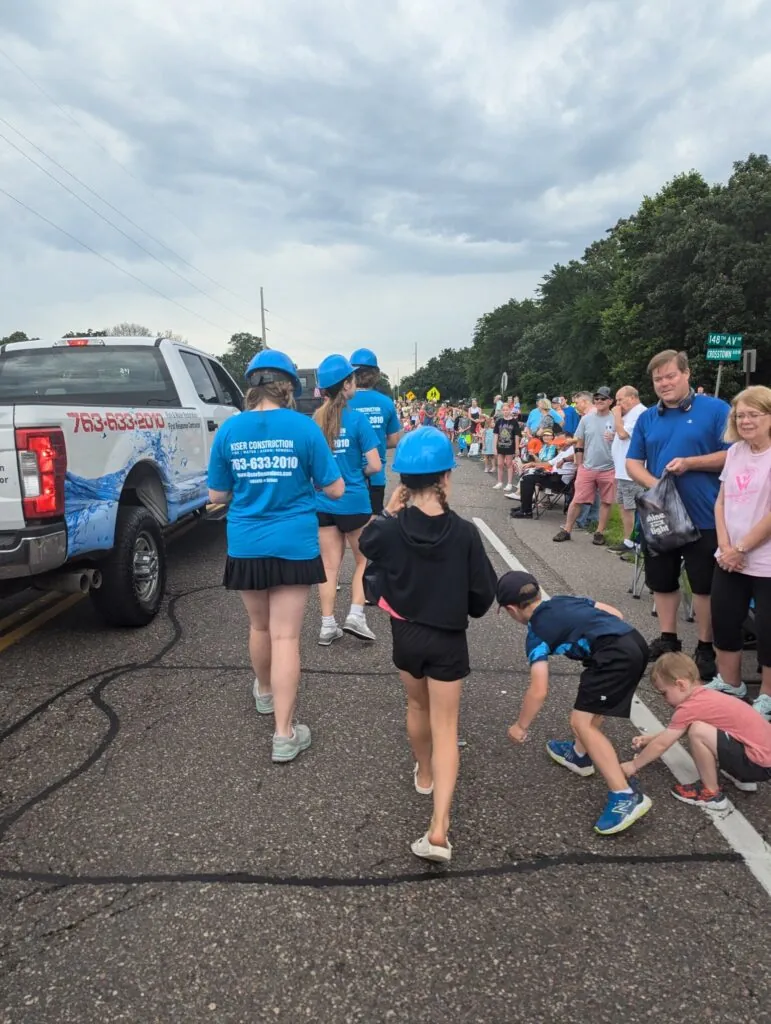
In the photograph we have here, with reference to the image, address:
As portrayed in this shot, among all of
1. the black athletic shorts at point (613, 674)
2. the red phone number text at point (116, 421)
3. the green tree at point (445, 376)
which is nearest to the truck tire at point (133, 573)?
the red phone number text at point (116, 421)

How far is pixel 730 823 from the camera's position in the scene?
2.73 metres

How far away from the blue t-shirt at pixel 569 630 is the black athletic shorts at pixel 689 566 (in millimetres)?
1498

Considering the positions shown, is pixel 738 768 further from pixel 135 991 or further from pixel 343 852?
pixel 135 991

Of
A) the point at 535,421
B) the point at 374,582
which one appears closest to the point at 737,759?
the point at 374,582

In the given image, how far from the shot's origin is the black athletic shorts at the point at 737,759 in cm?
282

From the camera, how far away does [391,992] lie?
1.95 meters

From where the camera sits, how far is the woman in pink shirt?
3.41m

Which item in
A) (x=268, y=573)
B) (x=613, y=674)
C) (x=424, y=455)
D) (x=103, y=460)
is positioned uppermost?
(x=424, y=455)

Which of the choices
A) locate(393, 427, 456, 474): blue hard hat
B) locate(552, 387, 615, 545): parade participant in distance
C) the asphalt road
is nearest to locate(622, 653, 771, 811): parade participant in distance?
the asphalt road

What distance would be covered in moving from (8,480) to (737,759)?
377 centimetres

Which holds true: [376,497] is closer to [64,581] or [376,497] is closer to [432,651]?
[64,581]

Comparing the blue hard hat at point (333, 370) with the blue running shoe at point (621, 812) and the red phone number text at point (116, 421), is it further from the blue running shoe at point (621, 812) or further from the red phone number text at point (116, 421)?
the blue running shoe at point (621, 812)

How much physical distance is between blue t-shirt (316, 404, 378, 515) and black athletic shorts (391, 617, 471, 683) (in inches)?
79.3

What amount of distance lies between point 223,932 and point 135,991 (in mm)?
292
